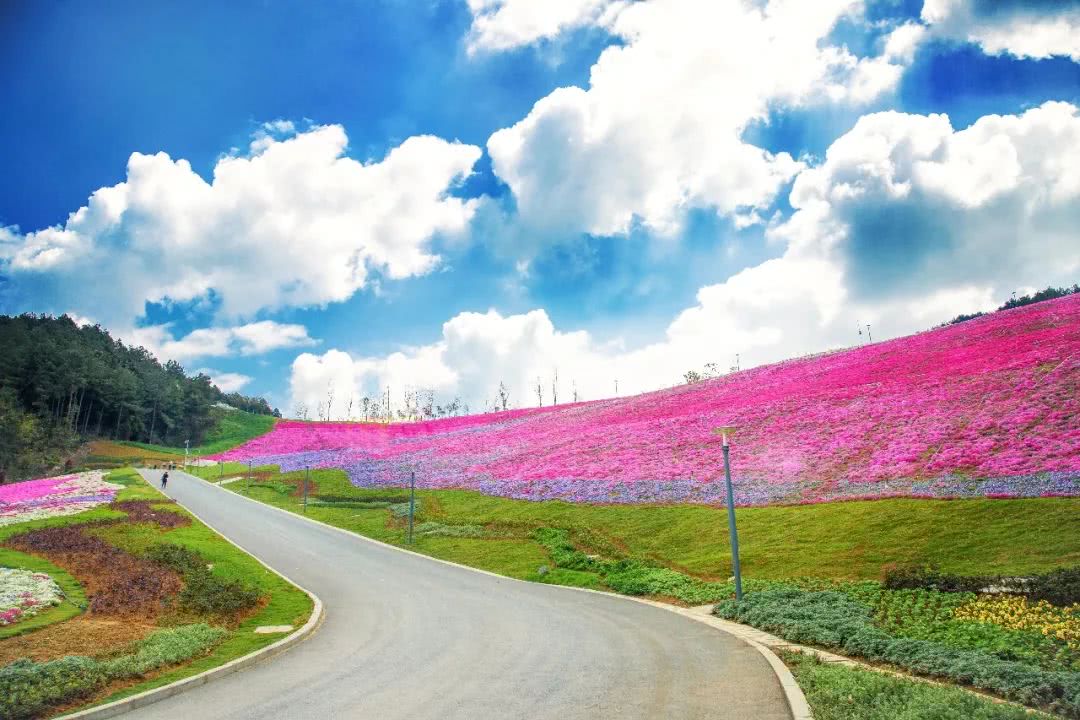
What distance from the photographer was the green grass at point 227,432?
324 feet

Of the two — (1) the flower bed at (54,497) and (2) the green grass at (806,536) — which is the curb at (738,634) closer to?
(2) the green grass at (806,536)

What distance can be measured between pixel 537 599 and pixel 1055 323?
1354 inches

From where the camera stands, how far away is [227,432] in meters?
117

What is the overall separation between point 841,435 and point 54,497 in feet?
196

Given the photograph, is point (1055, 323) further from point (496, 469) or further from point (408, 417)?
point (408, 417)

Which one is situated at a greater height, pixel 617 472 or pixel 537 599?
pixel 617 472

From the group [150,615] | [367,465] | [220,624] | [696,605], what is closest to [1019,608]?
[696,605]

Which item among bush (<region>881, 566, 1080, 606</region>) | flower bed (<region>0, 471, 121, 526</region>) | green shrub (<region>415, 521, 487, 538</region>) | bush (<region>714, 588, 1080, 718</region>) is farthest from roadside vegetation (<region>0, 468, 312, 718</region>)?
bush (<region>881, 566, 1080, 606</region>)

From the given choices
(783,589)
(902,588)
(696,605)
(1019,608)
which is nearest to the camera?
(1019,608)

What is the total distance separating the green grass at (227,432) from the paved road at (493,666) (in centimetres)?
9006

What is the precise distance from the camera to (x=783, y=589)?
18.2 m

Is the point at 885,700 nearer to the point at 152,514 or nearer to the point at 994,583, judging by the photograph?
the point at 994,583

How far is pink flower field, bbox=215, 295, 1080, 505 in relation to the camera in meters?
23.3

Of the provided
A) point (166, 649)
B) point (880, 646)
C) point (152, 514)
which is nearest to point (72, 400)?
point (152, 514)
